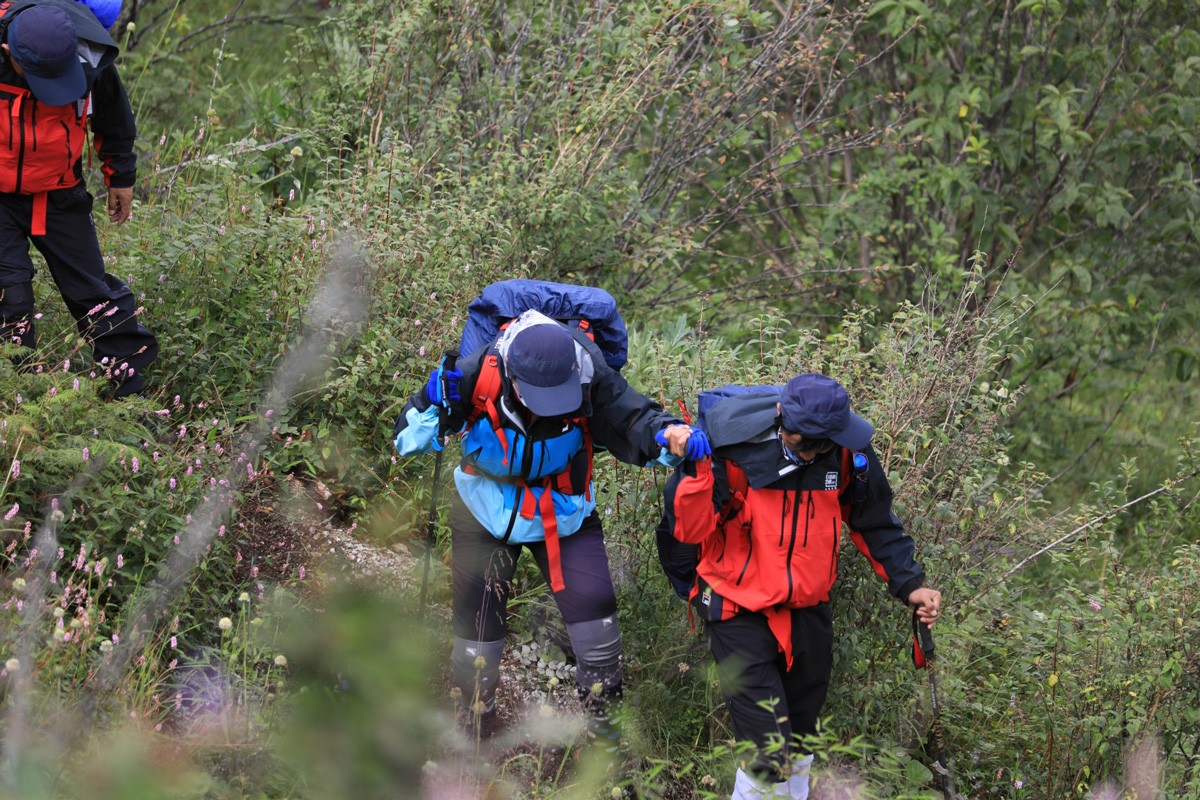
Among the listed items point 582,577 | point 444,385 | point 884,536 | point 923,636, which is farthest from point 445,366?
point 923,636

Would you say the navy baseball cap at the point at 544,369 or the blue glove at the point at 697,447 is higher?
the navy baseball cap at the point at 544,369

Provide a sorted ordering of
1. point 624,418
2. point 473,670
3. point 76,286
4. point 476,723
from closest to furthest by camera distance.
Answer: point 476,723, point 624,418, point 473,670, point 76,286

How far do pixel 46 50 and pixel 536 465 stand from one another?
91.9 inches

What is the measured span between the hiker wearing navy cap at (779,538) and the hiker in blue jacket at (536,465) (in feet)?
0.64

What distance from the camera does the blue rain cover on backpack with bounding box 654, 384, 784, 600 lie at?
12.4ft

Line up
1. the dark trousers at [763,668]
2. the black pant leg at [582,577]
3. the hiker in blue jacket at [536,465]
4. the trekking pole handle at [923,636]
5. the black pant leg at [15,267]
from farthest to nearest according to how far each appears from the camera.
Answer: the black pant leg at [15,267] → the trekking pole handle at [923,636] → the black pant leg at [582,577] → the dark trousers at [763,668] → the hiker in blue jacket at [536,465]

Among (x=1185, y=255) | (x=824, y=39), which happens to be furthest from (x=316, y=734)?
(x=1185, y=255)

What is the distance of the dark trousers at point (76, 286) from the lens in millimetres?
4738

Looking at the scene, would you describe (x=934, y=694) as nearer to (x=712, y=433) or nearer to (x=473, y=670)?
(x=712, y=433)

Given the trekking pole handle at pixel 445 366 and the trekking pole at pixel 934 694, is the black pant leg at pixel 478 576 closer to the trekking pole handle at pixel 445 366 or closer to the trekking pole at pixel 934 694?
the trekking pole handle at pixel 445 366

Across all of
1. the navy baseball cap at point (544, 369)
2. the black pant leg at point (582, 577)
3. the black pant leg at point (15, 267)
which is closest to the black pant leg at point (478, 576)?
the black pant leg at point (582, 577)

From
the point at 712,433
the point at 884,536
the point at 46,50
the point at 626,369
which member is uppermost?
the point at 46,50

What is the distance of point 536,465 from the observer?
3.91 metres

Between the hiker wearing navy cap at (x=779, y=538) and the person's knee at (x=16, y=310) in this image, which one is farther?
the person's knee at (x=16, y=310)
